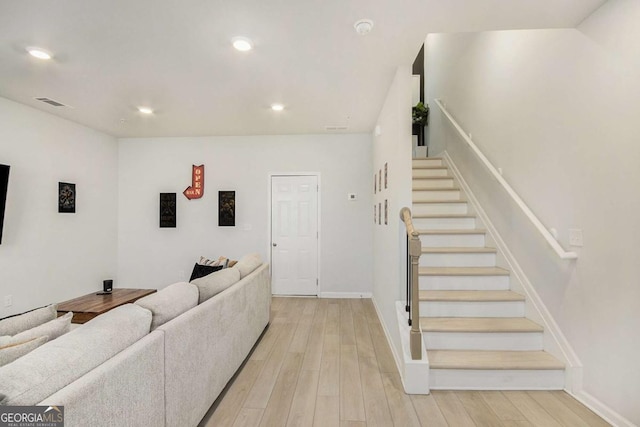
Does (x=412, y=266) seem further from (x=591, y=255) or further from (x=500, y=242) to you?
(x=500, y=242)

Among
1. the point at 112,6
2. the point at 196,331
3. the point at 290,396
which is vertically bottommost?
the point at 290,396

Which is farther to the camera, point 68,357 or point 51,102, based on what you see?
point 51,102

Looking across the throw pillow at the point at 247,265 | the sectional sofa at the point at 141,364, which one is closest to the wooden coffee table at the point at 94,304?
the throw pillow at the point at 247,265

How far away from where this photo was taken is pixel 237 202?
527 centimetres

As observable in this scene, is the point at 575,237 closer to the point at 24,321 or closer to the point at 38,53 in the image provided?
the point at 24,321

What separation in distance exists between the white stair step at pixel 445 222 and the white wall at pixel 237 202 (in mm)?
1440

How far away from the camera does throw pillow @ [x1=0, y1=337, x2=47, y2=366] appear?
1.13 meters

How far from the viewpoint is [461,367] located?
2.34m

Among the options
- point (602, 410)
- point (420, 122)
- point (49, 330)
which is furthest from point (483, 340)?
point (420, 122)

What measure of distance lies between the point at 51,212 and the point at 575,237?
5.71m

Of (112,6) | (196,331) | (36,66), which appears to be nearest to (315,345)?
(196,331)

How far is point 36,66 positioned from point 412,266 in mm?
3672

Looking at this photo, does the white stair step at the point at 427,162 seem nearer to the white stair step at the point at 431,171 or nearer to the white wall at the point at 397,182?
the white stair step at the point at 431,171

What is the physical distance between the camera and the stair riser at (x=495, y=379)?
7.57 ft
